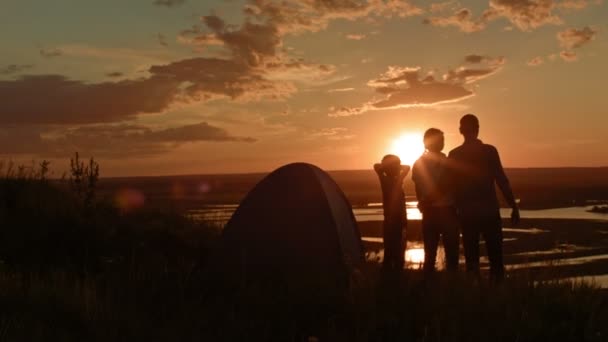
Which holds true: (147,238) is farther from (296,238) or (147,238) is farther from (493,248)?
(493,248)

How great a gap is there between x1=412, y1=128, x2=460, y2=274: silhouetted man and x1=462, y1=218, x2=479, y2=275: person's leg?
21cm

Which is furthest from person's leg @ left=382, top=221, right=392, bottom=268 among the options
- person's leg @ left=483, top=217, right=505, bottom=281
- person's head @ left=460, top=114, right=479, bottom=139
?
person's head @ left=460, top=114, right=479, bottom=139

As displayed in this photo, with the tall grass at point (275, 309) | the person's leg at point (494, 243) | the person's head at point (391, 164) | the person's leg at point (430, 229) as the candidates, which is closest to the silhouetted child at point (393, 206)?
the person's head at point (391, 164)

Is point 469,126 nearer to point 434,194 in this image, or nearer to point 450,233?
point 434,194

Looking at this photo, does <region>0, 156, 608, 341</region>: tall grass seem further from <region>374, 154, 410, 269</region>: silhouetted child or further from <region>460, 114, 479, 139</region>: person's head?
<region>460, 114, 479, 139</region>: person's head

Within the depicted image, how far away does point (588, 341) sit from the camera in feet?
22.9

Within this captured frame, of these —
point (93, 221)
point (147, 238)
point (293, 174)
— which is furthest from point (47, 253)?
point (293, 174)

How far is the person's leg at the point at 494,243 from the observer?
329 inches

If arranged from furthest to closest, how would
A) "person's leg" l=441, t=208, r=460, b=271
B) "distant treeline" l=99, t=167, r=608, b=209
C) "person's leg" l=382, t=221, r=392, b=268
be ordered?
"distant treeline" l=99, t=167, r=608, b=209, "person's leg" l=382, t=221, r=392, b=268, "person's leg" l=441, t=208, r=460, b=271

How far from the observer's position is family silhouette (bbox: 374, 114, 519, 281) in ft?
27.4

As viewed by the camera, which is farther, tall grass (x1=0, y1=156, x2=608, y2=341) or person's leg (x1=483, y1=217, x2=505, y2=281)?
person's leg (x1=483, y1=217, x2=505, y2=281)

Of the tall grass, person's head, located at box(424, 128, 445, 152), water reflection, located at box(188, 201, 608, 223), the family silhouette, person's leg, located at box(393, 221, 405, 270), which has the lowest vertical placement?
water reflection, located at box(188, 201, 608, 223)

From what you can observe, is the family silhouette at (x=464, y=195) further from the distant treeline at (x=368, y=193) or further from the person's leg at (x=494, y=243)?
the distant treeline at (x=368, y=193)

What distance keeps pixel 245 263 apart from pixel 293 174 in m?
1.57
